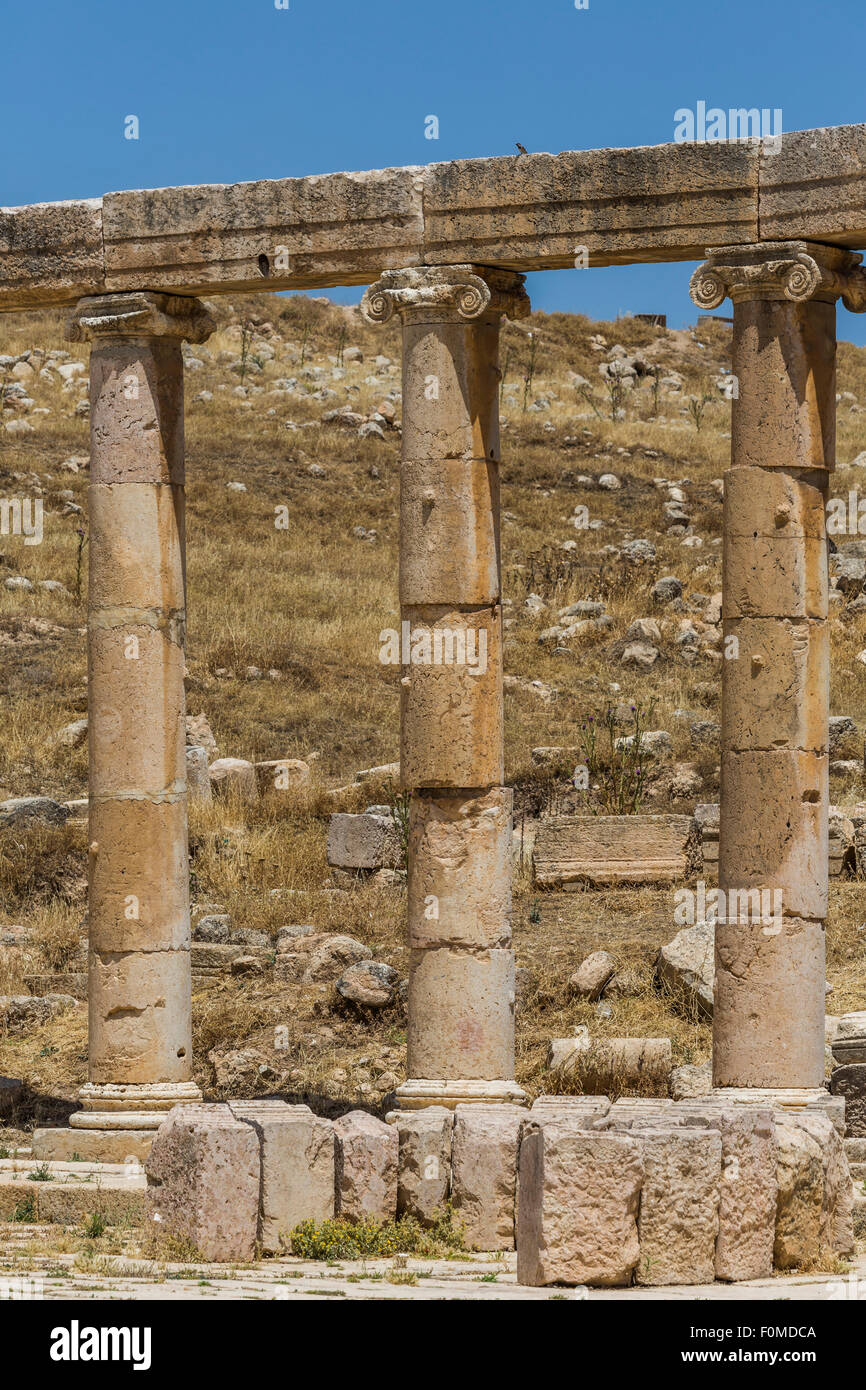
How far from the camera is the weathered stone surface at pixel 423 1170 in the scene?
13.6 m

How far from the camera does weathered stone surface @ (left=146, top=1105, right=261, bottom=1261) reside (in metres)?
12.8

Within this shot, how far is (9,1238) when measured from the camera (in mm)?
13617

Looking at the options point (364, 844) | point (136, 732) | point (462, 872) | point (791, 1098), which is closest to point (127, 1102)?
point (136, 732)

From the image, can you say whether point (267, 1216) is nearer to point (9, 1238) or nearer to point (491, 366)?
point (9, 1238)

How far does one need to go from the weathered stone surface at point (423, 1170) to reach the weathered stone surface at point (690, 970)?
6185 mm

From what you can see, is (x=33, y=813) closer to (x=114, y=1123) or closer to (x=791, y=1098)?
(x=114, y=1123)

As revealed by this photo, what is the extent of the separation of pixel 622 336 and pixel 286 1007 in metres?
40.2

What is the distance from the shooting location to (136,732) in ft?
55.6

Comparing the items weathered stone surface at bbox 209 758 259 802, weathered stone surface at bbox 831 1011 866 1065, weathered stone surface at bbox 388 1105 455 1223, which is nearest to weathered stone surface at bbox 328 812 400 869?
weathered stone surface at bbox 209 758 259 802

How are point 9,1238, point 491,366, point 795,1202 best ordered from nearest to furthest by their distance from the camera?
point 795,1202
point 9,1238
point 491,366

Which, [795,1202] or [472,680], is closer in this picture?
[795,1202]

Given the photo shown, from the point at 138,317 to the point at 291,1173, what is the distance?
23.6ft
